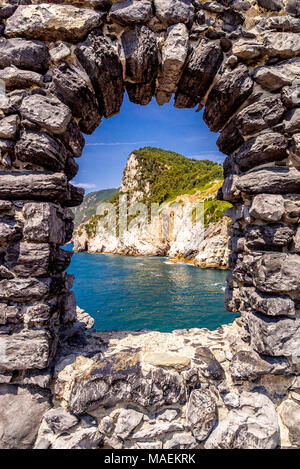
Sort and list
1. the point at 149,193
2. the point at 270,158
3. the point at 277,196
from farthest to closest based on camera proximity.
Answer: the point at 149,193
the point at 270,158
the point at 277,196

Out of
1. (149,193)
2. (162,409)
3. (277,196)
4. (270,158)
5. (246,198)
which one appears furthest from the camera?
(149,193)

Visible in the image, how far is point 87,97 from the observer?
247cm

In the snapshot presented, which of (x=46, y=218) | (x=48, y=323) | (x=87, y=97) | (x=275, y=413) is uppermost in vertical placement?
(x=87, y=97)

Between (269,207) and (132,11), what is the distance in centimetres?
249

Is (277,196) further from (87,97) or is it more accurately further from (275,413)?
(87,97)

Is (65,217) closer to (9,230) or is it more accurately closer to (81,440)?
(9,230)

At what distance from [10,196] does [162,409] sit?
2.56 meters

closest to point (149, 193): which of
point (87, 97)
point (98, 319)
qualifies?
point (98, 319)

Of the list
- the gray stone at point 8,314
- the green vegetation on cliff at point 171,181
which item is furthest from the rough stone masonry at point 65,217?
the green vegetation on cliff at point 171,181

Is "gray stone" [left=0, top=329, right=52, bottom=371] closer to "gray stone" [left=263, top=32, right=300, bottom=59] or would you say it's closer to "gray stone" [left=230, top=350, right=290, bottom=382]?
"gray stone" [left=230, top=350, right=290, bottom=382]

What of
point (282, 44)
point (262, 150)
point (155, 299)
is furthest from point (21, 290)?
point (155, 299)

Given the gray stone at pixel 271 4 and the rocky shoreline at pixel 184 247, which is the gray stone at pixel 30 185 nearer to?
the gray stone at pixel 271 4

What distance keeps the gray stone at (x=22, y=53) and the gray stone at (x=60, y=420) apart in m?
3.48

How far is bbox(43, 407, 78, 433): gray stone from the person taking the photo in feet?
6.50
